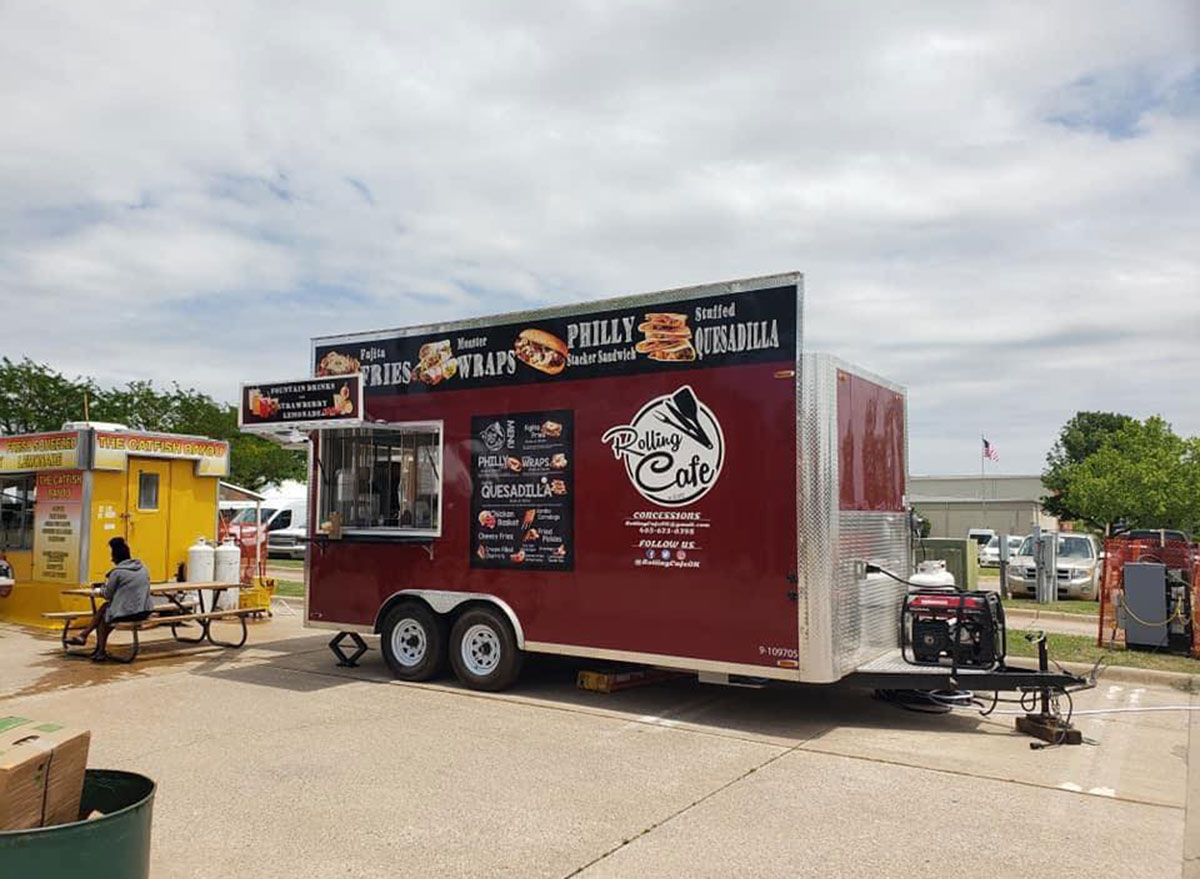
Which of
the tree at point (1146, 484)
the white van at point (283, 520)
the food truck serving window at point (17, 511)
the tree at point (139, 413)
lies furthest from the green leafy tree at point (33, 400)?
the tree at point (1146, 484)

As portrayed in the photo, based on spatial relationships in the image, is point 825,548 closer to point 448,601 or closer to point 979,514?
point 448,601

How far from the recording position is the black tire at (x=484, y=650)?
8.68m

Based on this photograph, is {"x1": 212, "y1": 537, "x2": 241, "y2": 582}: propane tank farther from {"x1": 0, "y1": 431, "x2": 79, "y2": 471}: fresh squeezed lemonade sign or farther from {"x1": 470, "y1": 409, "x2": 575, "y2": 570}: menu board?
{"x1": 470, "y1": 409, "x2": 575, "y2": 570}: menu board

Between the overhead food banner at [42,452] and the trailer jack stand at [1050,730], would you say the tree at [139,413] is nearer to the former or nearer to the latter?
the overhead food banner at [42,452]

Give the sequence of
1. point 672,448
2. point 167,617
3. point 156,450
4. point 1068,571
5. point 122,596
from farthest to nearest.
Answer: point 1068,571 < point 156,450 < point 167,617 < point 122,596 < point 672,448

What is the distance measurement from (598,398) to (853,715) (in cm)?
343

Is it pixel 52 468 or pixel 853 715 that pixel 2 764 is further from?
pixel 52 468

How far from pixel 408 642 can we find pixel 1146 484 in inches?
1550

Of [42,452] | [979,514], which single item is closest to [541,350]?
[42,452]

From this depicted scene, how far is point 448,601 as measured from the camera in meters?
9.05

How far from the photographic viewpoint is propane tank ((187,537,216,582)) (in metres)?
14.5

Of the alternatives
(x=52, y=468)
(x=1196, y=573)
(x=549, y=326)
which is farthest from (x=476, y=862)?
(x=52, y=468)

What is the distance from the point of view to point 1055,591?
2025 centimetres

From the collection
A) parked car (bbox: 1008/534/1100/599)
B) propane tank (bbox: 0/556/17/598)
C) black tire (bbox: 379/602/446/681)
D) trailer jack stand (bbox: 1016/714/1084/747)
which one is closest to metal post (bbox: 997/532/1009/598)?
parked car (bbox: 1008/534/1100/599)
